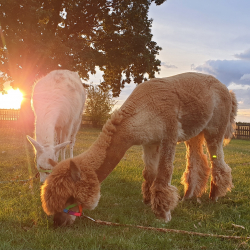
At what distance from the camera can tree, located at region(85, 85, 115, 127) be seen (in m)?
30.2

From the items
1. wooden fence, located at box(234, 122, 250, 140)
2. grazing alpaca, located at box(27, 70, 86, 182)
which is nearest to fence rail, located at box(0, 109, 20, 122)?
grazing alpaca, located at box(27, 70, 86, 182)

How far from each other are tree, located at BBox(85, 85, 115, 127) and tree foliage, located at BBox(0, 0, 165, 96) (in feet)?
18.1

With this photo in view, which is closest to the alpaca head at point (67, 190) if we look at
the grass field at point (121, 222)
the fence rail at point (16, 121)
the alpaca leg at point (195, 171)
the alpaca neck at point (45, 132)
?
the grass field at point (121, 222)

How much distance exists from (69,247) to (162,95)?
241 cm

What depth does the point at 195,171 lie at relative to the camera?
16.7ft

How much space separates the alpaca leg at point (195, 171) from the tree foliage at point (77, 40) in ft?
46.7

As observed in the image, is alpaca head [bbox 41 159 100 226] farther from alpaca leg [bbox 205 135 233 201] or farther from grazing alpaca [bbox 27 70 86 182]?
alpaca leg [bbox 205 135 233 201]

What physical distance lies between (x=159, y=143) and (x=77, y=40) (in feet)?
59.6

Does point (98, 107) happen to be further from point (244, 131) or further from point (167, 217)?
point (167, 217)

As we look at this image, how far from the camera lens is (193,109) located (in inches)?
167

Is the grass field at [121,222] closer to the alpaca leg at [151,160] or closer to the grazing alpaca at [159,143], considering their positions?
the grazing alpaca at [159,143]

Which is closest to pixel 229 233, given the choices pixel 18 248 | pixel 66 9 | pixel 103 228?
pixel 103 228

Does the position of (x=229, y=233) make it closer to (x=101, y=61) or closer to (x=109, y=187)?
(x=109, y=187)

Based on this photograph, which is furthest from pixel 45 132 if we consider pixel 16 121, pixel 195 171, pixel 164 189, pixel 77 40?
pixel 16 121
